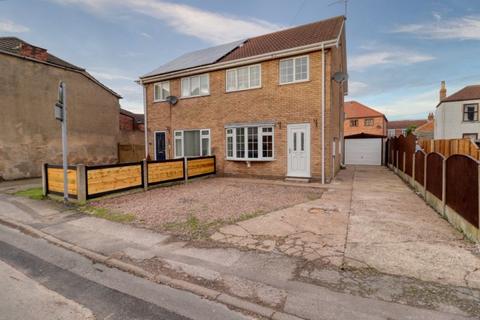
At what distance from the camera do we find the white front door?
1184cm

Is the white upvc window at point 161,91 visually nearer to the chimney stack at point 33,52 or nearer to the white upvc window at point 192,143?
the white upvc window at point 192,143

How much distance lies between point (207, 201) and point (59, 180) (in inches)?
200

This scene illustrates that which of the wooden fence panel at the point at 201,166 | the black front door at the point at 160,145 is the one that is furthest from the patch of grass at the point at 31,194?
the black front door at the point at 160,145

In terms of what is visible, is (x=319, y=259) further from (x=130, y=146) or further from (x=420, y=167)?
(x=130, y=146)

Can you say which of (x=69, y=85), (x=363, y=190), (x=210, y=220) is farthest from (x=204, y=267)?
(x=69, y=85)

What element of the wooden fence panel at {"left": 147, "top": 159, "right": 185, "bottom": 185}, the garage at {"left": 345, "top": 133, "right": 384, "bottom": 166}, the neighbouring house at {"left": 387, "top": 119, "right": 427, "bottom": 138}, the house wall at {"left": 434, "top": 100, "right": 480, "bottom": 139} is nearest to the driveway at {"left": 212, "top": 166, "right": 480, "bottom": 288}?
the wooden fence panel at {"left": 147, "top": 159, "right": 185, "bottom": 185}

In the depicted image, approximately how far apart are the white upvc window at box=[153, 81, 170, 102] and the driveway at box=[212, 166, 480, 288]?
487 inches

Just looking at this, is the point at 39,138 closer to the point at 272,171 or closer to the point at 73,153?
the point at 73,153

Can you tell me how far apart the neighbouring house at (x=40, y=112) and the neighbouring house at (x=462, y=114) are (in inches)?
1439

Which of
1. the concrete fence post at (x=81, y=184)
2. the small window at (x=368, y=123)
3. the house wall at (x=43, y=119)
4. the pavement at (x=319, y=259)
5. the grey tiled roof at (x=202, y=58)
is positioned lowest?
the pavement at (x=319, y=259)

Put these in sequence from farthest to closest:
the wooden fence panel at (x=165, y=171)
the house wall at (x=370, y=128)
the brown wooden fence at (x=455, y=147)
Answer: the house wall at (x=370, y=128)
the wooden fence panel at (x=165, y=171)
the brown wooden fence at (x=455, y=147)

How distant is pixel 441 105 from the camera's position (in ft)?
103

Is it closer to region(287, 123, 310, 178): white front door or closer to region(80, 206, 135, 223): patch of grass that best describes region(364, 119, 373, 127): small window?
region(287, 123, 310, 178): white front door

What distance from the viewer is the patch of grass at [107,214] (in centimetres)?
643
